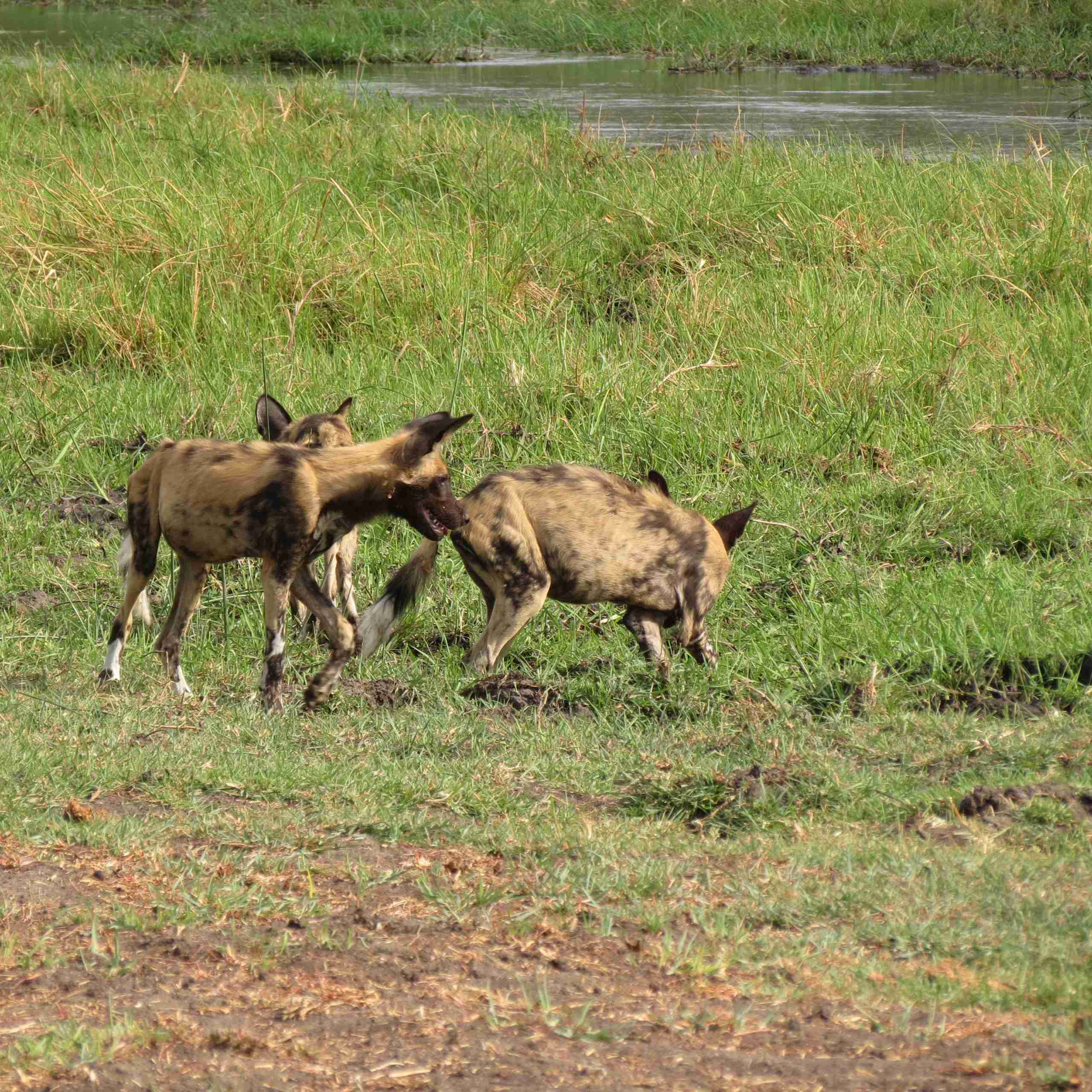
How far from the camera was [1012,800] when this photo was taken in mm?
4293

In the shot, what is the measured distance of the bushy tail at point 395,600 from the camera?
638 centimetres

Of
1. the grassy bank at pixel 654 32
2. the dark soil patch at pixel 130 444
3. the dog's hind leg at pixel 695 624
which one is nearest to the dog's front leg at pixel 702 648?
the dog's hind leg at pixel 695 624

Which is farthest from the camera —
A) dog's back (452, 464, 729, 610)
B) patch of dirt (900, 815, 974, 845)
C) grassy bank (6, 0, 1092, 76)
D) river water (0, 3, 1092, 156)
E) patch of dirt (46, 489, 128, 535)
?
grassy bank (6, 0, 1092, 76)

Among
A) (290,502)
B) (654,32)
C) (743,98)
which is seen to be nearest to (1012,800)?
(290,502)

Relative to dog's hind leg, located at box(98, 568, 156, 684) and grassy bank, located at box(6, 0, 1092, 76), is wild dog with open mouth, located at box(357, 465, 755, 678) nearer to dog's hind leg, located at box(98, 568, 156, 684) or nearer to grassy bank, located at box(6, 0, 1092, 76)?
dog's hind leg, located at box(98, 568, 156, 684)

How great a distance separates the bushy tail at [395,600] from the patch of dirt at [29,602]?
62.1 inches

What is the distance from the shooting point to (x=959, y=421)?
8.34 metres

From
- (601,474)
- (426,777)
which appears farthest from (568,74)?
(426,777)

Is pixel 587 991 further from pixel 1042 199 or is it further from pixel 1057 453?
pixel 1042 199

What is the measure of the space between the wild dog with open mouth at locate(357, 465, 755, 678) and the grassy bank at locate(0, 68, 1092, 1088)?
0.74 ft

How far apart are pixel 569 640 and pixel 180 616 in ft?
5.48

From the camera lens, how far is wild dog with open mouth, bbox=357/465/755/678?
6.10 meters

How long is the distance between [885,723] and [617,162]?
7.90 metres

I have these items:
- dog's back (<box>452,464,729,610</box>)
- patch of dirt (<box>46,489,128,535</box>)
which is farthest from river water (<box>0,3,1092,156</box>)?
dog's back (<box>452,464,729,610</box>)
